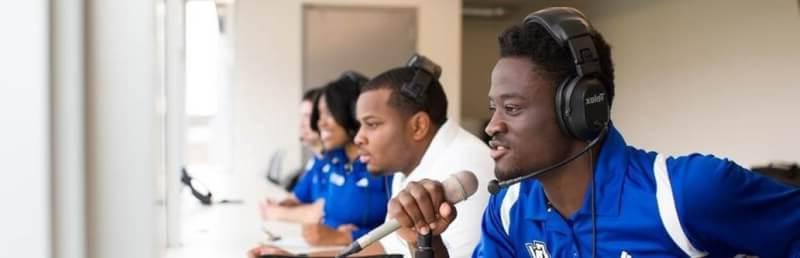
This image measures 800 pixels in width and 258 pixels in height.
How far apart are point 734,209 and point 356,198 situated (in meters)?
1.65

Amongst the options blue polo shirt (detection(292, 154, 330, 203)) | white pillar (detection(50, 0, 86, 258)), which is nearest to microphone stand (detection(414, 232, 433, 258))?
white pillar (detection(50, 0, 86, 258))

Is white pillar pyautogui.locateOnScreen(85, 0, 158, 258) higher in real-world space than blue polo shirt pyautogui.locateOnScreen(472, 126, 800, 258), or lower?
higher

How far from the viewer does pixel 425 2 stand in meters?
4.84

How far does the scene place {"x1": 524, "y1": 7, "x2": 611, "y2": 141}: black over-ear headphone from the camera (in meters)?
0.99

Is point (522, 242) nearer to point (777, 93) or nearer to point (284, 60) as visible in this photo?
point (777, 93)

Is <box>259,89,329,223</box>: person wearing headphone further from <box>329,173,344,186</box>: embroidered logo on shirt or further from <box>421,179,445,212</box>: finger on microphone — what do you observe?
<box>421,179,445,212</box>: finger on microphone

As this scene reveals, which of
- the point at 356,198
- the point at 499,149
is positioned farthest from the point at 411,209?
the point at 356,198

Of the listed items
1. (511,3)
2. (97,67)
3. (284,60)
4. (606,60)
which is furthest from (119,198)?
→ (511,3)

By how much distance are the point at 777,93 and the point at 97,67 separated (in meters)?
3.77

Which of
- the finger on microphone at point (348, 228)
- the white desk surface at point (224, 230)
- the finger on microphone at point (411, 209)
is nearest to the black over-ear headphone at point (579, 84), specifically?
the finger on microphone at point (411, 209)

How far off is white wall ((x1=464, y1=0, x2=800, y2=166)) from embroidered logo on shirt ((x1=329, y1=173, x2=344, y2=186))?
1.23m

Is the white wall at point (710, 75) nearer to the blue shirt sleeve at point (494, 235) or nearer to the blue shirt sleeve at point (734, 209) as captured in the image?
the blue shirt sleeve at point (494, 235)

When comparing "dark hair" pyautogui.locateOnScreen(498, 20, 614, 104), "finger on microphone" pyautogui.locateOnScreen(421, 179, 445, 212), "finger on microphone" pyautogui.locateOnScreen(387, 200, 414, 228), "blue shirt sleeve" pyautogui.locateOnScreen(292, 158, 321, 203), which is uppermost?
"dark hair" pyautogui.locateOnScreen(498, 20, 614, 104)

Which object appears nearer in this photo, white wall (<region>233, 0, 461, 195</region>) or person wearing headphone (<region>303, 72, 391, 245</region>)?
person wearing headphone (<region>303, 72, 391, 245</region>)
